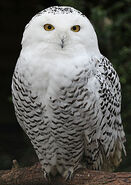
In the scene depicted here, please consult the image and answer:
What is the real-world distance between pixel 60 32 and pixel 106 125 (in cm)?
79

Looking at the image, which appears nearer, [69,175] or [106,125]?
[106,125]

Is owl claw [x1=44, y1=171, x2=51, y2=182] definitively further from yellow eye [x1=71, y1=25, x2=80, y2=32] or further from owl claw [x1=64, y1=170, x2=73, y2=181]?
yellow eye [x1=71, y1=25, x2=80, y2=32]

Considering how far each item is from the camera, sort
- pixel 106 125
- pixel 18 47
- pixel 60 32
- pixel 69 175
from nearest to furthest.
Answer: pixel 60 32 < pixel 106 125 < pixel 69 175 < pixel 18 47

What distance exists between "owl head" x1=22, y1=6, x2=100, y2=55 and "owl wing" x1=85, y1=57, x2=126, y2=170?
0.79 ft

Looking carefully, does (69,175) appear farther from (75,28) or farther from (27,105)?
(75,28)

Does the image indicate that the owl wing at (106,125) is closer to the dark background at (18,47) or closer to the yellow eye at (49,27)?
the yellow eye at (49,27)

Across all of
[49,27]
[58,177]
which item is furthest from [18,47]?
[49,27]

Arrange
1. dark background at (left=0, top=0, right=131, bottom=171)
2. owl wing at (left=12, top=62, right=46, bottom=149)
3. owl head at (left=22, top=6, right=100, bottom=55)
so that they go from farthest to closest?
dark background at (left=0, top=0, right=131, bottom=171)
owl wing at (left=12, top=62, right=46, bottom=149)
owl head at (left=22, top=6, right=100, bottom=55)

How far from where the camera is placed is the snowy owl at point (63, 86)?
213 cm

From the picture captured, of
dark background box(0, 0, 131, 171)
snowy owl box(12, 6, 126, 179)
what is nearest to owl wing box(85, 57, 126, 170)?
snowy owl box(12, 6, 126, 179)

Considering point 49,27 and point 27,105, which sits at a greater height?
point 49,27

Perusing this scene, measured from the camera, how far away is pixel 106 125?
8.17 ft

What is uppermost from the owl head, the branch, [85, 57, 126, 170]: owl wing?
the owl head

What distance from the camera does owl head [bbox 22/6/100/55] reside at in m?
2.08
